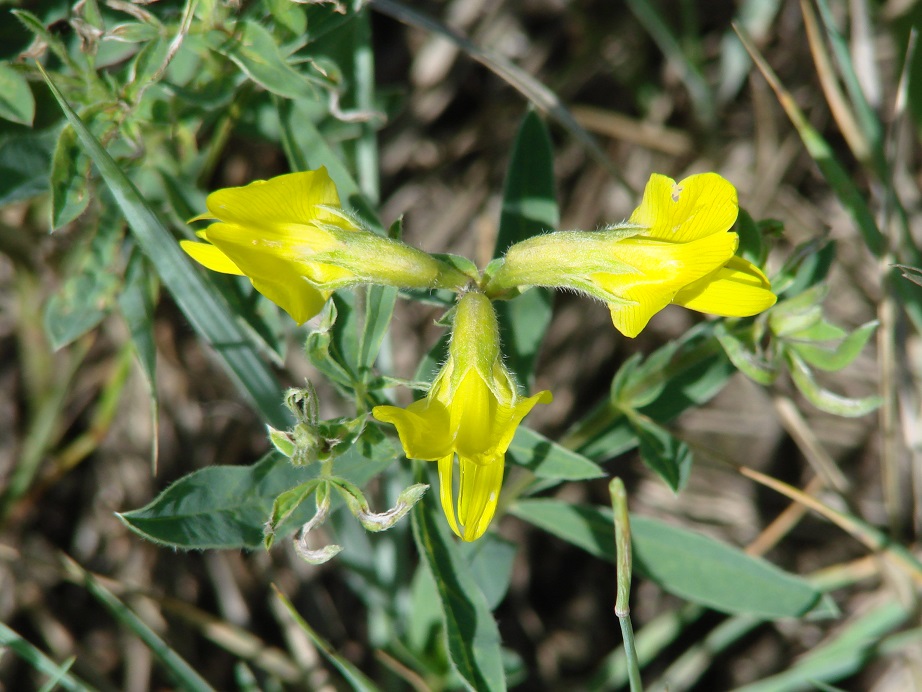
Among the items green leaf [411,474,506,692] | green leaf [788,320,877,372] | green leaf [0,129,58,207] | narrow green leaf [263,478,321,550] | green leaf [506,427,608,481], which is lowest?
green leaf [411,474,506,692]

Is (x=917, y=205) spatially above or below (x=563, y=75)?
below

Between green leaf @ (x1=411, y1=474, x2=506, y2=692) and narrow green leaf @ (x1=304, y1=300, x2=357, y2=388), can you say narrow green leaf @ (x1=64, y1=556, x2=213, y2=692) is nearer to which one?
green leaf @ (x1=411, y1=474, x2=506, y2=692)

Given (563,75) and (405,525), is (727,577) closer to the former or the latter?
(405,525)

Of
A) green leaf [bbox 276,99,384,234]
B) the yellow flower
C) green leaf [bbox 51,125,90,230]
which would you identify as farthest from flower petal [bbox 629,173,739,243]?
green leaf [bbox 51,125,90,230]

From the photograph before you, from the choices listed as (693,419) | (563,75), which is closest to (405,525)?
(693,419)

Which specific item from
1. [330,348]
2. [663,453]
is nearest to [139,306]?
[330,348]

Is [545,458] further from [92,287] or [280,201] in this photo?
Answer: [92,287]
